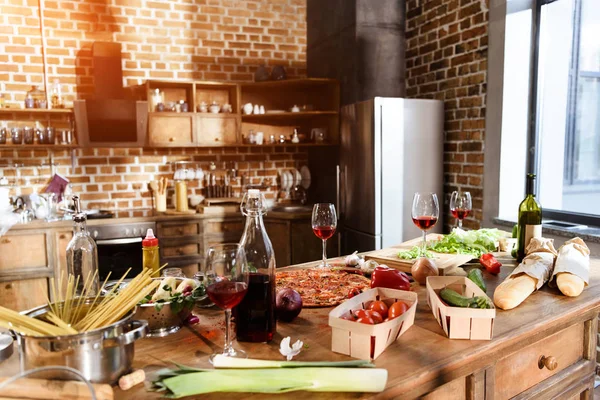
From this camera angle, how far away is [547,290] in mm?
1684

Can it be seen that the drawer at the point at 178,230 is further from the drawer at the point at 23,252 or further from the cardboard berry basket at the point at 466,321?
the cardboard berry basket at the point at 466,321

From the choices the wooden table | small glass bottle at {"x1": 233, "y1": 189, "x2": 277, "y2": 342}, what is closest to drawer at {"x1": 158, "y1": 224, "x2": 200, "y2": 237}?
the wooden table

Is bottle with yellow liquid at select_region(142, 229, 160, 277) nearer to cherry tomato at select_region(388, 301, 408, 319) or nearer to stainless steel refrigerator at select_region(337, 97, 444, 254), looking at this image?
cherry tomato at select_region(388, 301, 408, 319)

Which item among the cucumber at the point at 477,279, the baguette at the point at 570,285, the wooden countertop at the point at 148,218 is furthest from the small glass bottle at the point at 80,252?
the wooden countertop at the point at 148,218

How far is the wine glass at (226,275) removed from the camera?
111cm

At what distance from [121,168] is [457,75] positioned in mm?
3012

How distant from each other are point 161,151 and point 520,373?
3.90m

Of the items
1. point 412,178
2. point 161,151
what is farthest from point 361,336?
point 161,151

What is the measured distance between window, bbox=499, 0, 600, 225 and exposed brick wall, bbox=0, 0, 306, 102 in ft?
7.71

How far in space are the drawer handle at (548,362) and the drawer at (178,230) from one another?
127 inches

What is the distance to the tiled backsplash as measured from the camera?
4.23m

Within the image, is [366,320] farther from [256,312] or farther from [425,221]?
[425,221]

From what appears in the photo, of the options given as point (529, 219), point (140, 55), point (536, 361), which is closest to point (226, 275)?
point (536, 361)

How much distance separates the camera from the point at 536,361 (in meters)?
1.46
